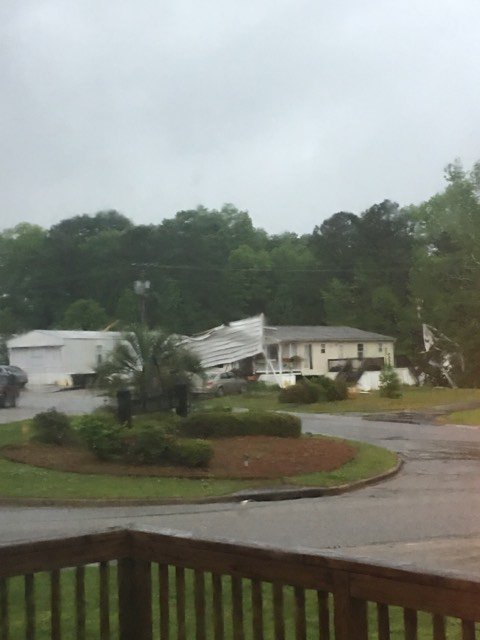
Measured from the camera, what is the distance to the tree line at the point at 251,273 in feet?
61.1

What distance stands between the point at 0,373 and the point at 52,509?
21.9 ft

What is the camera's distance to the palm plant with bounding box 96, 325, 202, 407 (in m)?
20.8

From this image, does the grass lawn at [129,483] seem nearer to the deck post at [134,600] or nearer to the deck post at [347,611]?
the deck post at [134,600]

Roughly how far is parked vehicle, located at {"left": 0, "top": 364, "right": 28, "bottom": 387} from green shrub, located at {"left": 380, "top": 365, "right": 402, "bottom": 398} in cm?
1497

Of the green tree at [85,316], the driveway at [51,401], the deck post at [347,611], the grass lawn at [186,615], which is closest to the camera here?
the deck post at [347,611]

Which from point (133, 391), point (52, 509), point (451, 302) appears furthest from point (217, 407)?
point (451, 302)

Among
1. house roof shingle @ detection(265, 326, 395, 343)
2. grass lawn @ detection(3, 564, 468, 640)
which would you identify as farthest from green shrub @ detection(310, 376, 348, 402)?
grass lawn @ detection(3, 564, 468, 640)

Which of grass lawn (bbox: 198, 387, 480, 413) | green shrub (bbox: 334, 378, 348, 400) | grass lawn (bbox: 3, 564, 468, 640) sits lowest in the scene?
grass lawn (bbox: 3, 564, 468, 640)

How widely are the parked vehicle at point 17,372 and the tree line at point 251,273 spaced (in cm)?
157

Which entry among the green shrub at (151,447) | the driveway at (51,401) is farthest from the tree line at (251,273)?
the green shrub at (151,447)

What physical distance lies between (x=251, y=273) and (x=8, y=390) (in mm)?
6877

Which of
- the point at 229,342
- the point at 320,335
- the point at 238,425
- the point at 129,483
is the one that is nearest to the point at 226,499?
the point at 129,483

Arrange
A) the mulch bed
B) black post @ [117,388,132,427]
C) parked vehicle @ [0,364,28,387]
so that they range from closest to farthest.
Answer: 1. the mulch bed
2. parked vehicle @ [0,364,28,387]
3. black post @ [117,388,132,427]

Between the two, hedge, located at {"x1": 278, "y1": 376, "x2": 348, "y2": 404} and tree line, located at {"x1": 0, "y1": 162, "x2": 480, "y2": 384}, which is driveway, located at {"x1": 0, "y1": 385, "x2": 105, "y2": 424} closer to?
tree line, located at {"x1": 0, "y1": 162, "x2": 480, "y2": 384}
